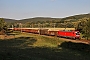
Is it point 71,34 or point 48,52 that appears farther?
point 71,34

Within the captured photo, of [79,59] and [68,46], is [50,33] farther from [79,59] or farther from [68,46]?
[79,59]

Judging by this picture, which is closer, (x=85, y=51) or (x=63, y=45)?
(x=85, y=51)

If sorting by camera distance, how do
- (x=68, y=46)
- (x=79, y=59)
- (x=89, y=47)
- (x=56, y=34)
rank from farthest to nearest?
(x=56, y=34), (x=68, y=46), (x=89, y=47), (x=79, y=59)

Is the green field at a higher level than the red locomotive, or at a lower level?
lower

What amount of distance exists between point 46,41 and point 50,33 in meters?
25.1

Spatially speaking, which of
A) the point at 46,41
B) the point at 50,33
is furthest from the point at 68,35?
the point at 50,33

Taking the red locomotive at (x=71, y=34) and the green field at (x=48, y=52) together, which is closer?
the green field at (x=48, y=52)

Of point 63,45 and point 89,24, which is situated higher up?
point 89,24

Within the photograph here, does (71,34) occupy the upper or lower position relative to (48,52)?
upper

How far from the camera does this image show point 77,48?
54156mm

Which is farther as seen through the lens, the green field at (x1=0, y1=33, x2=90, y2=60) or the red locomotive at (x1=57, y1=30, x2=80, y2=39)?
the red locomotive at (x1=57, y1=30, x2=80, y2=39)

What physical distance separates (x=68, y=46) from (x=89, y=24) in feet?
32.9

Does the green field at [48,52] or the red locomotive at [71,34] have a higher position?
the red locomotive at [71,34]

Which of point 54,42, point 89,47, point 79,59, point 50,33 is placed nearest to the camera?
point 79,59
